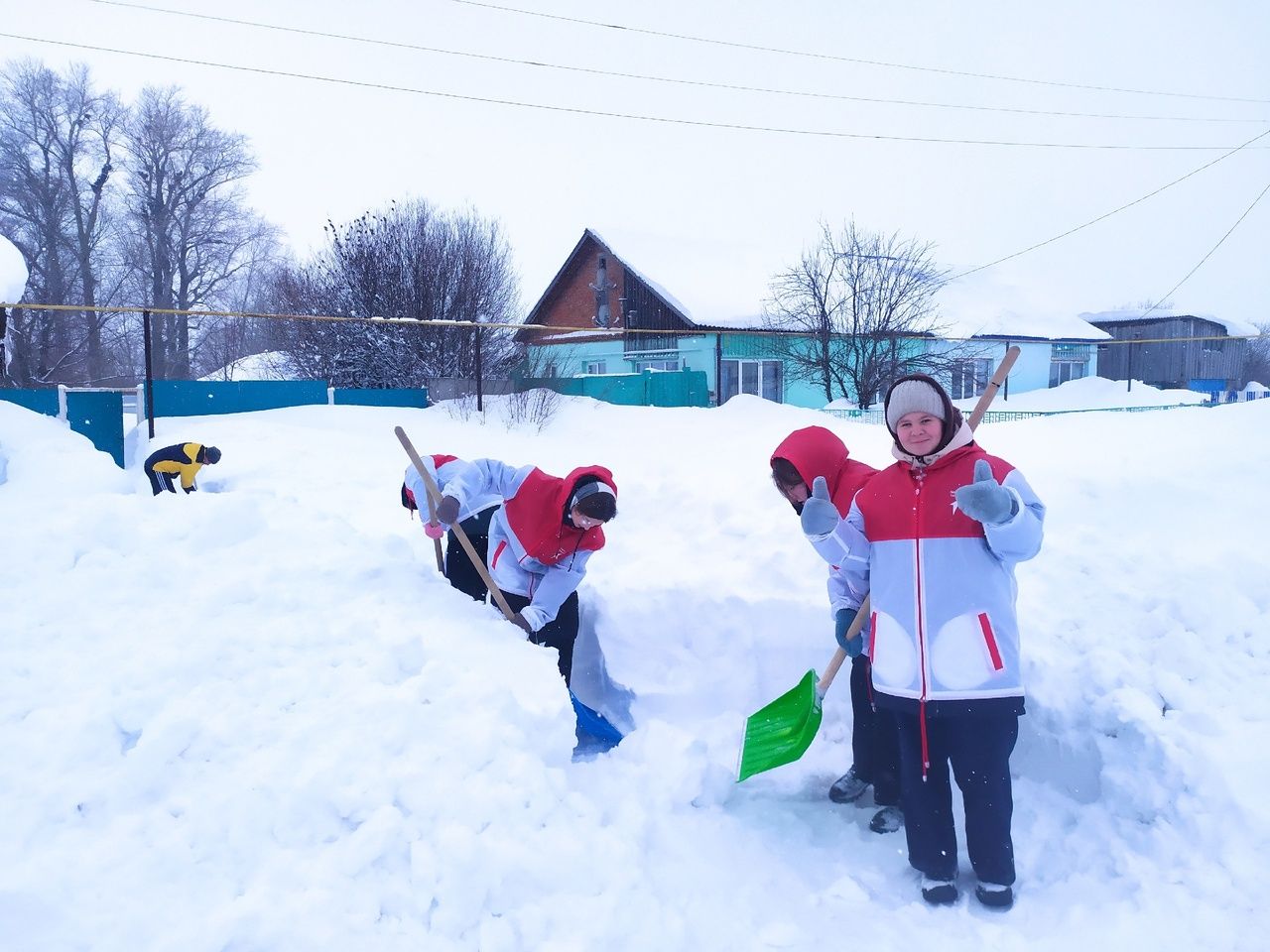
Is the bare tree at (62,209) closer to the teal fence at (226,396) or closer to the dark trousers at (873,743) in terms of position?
the teal fence at (226,396)

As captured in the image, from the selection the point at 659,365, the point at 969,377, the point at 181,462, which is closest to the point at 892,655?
the point at 181,462

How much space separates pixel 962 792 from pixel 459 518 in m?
2.22

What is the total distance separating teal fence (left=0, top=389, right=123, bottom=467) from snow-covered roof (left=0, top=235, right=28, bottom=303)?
5.90ft

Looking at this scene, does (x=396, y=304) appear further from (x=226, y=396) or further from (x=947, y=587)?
(x=947, y=587)

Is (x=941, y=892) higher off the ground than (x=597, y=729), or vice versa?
(x=597, y=729)

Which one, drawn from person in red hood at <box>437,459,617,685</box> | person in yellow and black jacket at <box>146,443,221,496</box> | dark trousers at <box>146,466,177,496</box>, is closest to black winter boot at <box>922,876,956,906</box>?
person in red hood at <box>437,459,617,685</box>

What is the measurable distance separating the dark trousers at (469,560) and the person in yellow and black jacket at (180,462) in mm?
3616

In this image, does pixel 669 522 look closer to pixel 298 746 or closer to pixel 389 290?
pixel 298 746

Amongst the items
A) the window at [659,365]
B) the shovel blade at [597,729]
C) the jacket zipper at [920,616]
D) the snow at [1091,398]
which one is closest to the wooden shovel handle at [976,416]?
the jacket zipper at [920,616]

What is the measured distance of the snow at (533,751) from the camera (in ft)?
6.46

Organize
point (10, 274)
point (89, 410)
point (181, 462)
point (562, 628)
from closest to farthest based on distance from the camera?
Result: point (562, 628)
point (181, 462)
point (10, 274)
point (89, 410)

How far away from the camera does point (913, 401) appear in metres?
2.46

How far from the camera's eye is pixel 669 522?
498 centimetres

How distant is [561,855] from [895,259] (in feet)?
49.7
